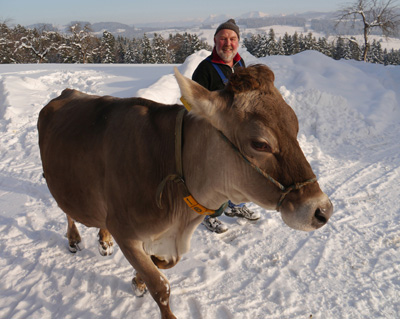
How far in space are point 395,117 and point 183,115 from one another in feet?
28.5

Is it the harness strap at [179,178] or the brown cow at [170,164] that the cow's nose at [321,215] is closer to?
the brown cow at [170,164]

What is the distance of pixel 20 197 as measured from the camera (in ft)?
15.8

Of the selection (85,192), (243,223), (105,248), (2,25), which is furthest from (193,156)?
(2,25)

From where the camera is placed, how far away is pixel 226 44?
3553 mm

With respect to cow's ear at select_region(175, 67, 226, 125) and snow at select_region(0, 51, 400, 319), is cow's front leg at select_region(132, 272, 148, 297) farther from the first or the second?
cow's ear at select_region(175, 67, 226, 125)

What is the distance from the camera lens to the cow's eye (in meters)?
1.74

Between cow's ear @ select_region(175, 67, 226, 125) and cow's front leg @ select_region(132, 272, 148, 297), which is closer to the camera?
cow's ear @ select_region(175, 67, 226, 125)

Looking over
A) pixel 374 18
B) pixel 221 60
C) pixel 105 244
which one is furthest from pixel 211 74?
pixel 374 18

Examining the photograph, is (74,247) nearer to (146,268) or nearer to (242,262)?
(146,268)

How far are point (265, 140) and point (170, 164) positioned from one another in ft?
2.78

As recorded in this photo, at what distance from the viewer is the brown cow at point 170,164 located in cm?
174

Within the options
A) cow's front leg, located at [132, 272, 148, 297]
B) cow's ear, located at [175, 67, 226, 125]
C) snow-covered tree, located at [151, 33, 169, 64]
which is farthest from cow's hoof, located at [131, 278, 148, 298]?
snow-covered tree, located at [151, 33, 169, 64]

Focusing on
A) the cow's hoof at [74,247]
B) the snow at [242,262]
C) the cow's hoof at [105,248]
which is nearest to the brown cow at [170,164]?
the snow at [242,262]

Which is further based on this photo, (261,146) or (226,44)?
(226,44)
